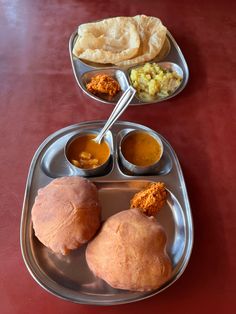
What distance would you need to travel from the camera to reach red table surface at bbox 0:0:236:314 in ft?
3.19

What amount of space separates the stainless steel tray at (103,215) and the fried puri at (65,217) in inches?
3.8

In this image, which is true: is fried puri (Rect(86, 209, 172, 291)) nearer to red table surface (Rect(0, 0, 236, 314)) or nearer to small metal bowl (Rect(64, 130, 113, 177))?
red table surface (Rect(0, 0, 236, 314))

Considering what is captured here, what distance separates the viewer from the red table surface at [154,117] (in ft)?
3.19

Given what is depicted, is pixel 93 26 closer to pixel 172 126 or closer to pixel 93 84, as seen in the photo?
pixel 93 84

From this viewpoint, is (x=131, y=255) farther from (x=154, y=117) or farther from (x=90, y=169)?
(x=154, y=117)

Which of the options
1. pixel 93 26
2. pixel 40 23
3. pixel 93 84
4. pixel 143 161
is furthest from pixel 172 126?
pixel 40 23

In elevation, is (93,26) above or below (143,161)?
above

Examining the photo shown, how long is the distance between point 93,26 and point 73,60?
0.74 ft

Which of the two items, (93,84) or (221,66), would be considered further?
(221,66)

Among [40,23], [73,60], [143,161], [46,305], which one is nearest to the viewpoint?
[46,305]

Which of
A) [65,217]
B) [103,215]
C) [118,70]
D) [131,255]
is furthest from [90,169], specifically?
[118,70]

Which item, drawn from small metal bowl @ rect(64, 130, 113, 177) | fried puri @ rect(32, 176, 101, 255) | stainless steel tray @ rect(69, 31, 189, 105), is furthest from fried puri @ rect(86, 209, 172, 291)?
stainless steel tray @ rect(69, 31, 189, 105)

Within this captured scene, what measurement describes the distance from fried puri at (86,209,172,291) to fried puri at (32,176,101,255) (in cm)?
5

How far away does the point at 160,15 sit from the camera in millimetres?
1901
